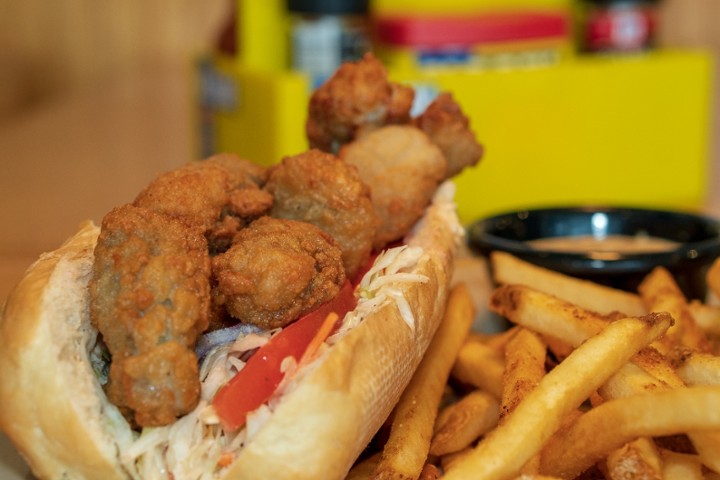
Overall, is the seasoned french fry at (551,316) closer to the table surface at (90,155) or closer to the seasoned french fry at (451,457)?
the seasoned french fry at (451,457)

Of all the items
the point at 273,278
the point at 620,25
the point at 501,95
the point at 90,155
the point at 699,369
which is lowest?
the point at 90,155

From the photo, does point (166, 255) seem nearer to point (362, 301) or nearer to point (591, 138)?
point (362, 301)

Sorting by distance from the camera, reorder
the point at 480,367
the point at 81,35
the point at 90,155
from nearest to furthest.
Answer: the point at 480,367 < the point at 90,155 < the point at 81,35

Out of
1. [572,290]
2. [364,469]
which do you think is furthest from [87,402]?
[572,290]

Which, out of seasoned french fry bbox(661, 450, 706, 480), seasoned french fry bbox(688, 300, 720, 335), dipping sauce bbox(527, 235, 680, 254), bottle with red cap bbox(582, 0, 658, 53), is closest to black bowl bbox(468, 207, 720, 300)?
dipping sauce bbox(527, 235, 680, 254)

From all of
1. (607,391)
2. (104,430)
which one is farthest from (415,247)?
(104,430)

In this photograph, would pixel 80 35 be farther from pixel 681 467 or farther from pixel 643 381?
pixel 681 467
